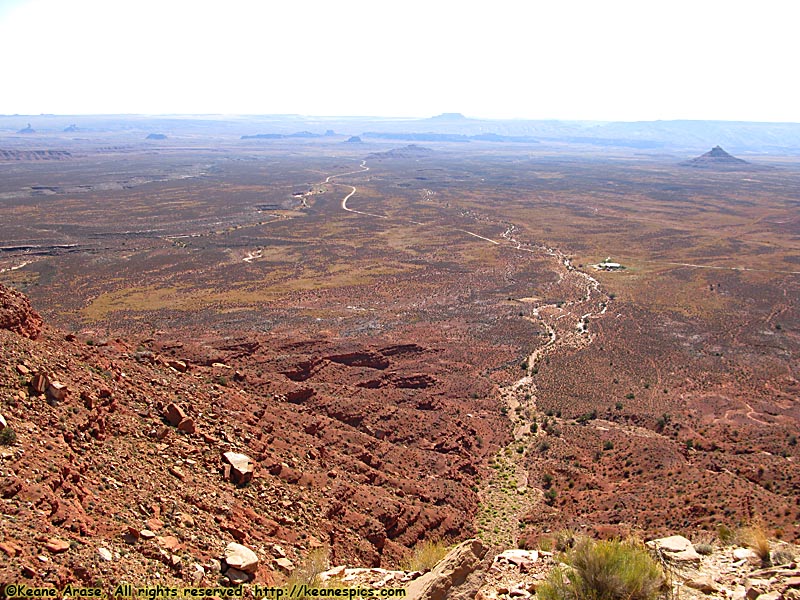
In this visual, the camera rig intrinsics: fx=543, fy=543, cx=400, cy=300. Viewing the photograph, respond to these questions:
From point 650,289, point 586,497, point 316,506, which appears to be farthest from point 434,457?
point 650,289

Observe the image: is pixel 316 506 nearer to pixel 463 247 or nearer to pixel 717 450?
pixel 717 450

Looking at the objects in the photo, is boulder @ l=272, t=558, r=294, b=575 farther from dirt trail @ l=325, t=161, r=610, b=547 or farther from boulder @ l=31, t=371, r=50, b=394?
dirt trail @ l=325, t=161, r=610, b=547

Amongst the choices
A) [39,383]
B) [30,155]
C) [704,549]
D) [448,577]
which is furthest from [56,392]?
[30,155]

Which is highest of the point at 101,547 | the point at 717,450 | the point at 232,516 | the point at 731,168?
the point at 731,168

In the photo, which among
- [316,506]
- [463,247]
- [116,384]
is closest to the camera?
[316,506]

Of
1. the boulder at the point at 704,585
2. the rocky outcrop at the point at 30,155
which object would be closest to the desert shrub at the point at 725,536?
the boulder at the point at 704,585

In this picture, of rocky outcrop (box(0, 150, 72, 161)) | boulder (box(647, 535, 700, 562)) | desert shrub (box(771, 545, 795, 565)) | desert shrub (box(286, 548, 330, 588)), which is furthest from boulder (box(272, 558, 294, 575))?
rocky outcrop (box(0, 150, 72, 161))
